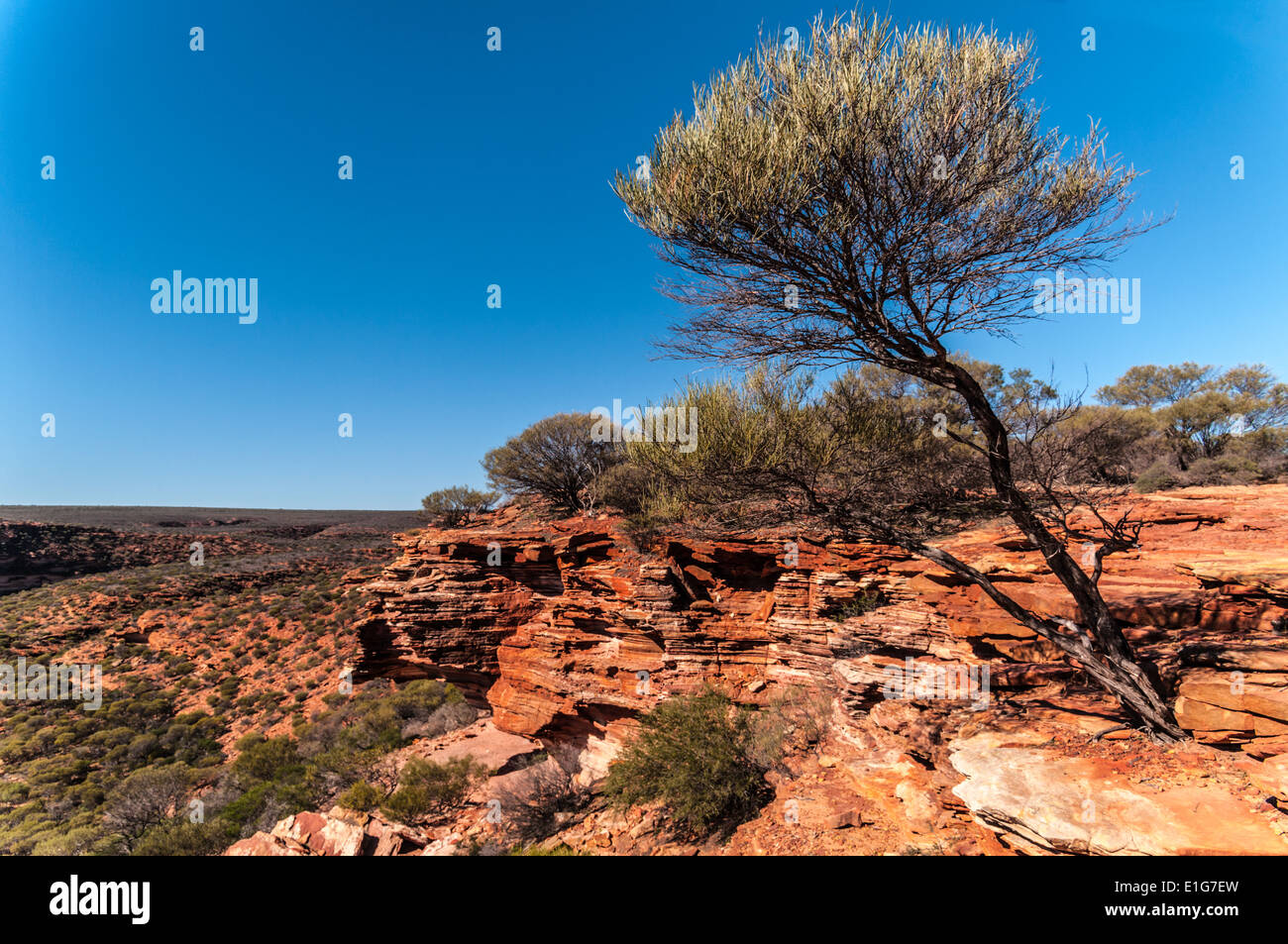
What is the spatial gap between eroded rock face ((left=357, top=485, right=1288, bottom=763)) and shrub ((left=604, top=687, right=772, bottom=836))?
1570 mm

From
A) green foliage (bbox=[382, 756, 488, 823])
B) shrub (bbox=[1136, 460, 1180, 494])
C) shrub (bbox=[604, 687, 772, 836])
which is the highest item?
shrub (bbox=[1136, 460, 1180, 494])

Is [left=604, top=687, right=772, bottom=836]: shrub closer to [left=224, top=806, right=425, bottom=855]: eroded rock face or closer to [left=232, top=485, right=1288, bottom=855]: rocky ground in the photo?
[left=232, top=485, right=1288, bottom=855]: rocky ground

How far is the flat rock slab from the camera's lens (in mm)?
2645

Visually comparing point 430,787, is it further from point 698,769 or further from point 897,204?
point 897,204

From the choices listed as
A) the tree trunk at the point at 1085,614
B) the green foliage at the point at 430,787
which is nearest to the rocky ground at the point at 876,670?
the tree trunk at the point at 1085,614

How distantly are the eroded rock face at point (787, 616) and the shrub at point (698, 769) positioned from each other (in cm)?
157

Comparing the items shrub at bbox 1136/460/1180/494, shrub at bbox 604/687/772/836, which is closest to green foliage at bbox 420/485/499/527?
shrub at bbox 604/687/772/836

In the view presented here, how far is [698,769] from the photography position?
5.96 meters

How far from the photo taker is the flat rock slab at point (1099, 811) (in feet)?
8.68

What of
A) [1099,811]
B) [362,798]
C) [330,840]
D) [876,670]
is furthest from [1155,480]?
[362,798]

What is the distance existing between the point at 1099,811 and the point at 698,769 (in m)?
4.15

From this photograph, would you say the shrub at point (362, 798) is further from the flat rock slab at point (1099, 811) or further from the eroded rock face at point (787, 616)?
the flat rock slab at point (1099, 811)
